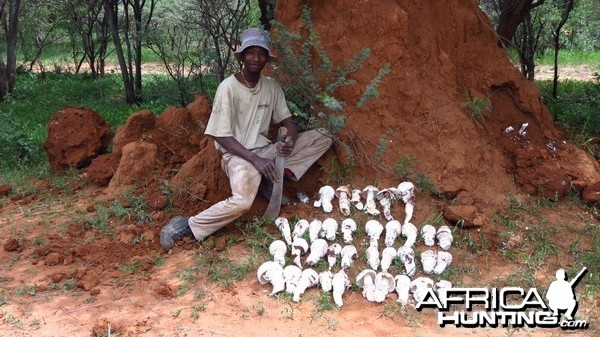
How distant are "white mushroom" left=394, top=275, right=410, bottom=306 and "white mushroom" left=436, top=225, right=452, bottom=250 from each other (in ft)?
1.64

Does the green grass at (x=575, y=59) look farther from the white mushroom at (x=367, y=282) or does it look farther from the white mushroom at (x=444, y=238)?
the white mushroom at (x=367, y=282)

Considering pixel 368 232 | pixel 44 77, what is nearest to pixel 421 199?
pixel 368 232

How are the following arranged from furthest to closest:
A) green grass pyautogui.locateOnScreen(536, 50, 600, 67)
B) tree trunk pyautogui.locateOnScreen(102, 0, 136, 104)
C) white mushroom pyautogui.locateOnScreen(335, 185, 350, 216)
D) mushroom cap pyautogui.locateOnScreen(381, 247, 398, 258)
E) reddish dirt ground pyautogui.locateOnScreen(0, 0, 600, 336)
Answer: green grass pyautogui.locateOnScreen(536, 50, 600, 67) → tree trunk pyautogui.locateOnScreen(102, 0, 136, 104) → white mushroom pyautogui.locateOnScreen(335, 185, 350, 216) → mushroom cap pyautogui.locateOnScreen(381, 247, 398, 258) → reddish dirt ground pyautogui.locateOnScreen(0, 0, 600, 336)

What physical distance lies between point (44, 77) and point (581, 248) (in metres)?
12.1

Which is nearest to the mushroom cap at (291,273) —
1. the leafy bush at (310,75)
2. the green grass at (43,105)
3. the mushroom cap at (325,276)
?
the mushroom cap at (325,276)

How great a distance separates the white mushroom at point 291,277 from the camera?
3.93m

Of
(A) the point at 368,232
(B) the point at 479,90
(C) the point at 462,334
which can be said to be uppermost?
(B) the point at 479,90

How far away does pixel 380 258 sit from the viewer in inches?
167

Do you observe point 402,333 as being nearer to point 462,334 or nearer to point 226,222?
point 462,334

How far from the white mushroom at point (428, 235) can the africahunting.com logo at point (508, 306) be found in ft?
1.71

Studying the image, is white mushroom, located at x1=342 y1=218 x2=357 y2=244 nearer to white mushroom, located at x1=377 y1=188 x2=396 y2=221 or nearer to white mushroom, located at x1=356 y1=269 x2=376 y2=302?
white mushroom, located at x1=377 y1=188 x2=396 y2=221

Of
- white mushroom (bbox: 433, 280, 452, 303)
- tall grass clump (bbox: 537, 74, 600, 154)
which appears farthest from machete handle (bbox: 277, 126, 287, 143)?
tall grass clump (bbox: 537, 74, 600, 154)

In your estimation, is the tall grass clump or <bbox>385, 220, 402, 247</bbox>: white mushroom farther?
the tall grass clump

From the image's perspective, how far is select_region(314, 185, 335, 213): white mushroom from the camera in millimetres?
4730
